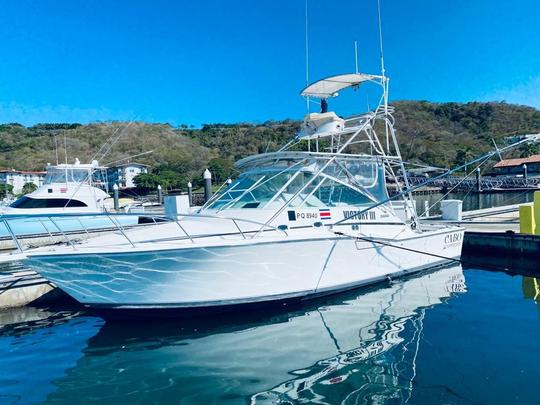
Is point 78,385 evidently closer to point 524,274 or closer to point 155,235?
point 155,235

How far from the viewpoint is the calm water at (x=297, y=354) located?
4.59 meters

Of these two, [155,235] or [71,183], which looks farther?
[71,183]

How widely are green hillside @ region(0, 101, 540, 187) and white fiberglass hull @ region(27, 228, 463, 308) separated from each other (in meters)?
51.5

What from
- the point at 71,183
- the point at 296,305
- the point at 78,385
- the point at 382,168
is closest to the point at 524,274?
the point at 382,168

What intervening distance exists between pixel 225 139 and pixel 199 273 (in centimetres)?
9485

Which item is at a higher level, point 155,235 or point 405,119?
point 405,119

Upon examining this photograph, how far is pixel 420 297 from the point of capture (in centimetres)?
806

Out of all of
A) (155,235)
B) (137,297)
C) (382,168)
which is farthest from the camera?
(382,168)

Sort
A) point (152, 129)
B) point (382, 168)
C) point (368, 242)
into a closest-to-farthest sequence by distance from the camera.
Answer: point (368, 242), point (382, 168), point (152, 129)

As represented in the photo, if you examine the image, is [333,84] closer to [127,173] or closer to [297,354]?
[297,354]

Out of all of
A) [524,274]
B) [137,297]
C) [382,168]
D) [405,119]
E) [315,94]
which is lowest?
[524,274]

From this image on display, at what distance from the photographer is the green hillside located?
2879 inches

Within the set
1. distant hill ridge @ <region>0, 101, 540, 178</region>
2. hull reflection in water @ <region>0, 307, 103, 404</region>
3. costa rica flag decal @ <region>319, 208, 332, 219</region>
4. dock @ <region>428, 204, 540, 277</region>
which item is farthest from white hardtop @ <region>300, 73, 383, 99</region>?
distant hill ridge @ <region>0, 101, 540, 178</region>

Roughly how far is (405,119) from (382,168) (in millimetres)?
106998
